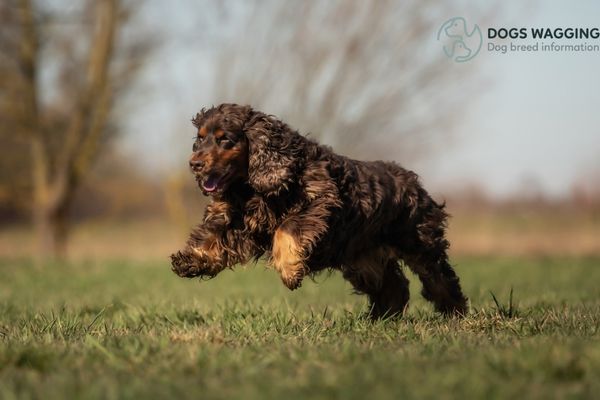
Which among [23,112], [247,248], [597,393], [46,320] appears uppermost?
[23,112]

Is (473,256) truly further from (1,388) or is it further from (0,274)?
(1,388)

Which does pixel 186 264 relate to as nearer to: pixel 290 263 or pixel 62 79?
pixel 290 263

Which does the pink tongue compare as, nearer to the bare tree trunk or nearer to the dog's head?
the dog's head

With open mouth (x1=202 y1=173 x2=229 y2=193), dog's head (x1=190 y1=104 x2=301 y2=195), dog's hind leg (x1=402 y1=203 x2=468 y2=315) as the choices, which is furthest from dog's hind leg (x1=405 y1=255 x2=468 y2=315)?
open mouth (x1=202 y1=173 x2=229 y2=193)

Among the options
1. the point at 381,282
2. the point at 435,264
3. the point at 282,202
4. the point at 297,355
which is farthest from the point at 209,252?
the point at 297,355

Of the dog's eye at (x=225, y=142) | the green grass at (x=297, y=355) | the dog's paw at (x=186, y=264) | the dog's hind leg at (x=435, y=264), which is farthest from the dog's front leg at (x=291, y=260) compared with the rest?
the dog's hind leg at (x=435, y=264)

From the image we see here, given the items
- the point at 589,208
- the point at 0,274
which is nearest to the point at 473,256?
the point at 589,208

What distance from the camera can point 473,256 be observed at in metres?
19.1

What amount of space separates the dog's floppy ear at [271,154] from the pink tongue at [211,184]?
0.25 meters

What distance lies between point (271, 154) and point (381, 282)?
60.7 inches

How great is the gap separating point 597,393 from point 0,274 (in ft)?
38.7

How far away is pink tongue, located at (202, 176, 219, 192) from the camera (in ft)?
16.6

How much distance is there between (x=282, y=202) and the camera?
523 cm

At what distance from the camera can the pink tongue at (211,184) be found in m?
5.05
